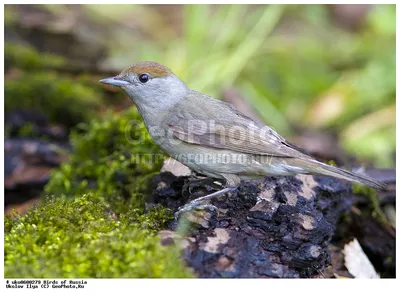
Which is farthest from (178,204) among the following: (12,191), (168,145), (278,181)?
(12,191)

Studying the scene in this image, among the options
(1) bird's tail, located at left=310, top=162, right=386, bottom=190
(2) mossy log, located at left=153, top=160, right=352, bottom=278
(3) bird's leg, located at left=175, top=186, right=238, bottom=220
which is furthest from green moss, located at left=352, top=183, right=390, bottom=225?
(3) bird's leg, located at left=175, top=186, right=238, bottom=220

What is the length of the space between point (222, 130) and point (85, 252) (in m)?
1.75

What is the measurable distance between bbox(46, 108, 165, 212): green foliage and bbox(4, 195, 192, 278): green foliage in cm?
141

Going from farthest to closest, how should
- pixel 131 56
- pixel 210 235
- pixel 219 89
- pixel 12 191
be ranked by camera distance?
pixel 131 56, pixel 219 89, pixel 12 191, pixel 210 235

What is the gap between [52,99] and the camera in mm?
7270

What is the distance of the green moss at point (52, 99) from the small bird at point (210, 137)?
2.85 metres

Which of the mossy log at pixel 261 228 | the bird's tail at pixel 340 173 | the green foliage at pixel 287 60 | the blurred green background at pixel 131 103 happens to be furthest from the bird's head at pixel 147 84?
the green foliage at pixel 287 60

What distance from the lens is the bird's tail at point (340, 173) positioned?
397 cm

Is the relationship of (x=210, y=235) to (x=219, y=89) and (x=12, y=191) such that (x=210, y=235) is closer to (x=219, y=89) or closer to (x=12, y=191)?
(x=12, y=191)

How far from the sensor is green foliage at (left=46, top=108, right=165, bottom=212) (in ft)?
17.1

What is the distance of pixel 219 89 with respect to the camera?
27.1 feet

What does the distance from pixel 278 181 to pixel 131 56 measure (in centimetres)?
528

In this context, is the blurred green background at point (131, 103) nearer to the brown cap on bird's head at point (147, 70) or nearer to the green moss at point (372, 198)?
the green moss at point (372, 198)

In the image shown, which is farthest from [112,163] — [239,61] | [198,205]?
[239,61]
